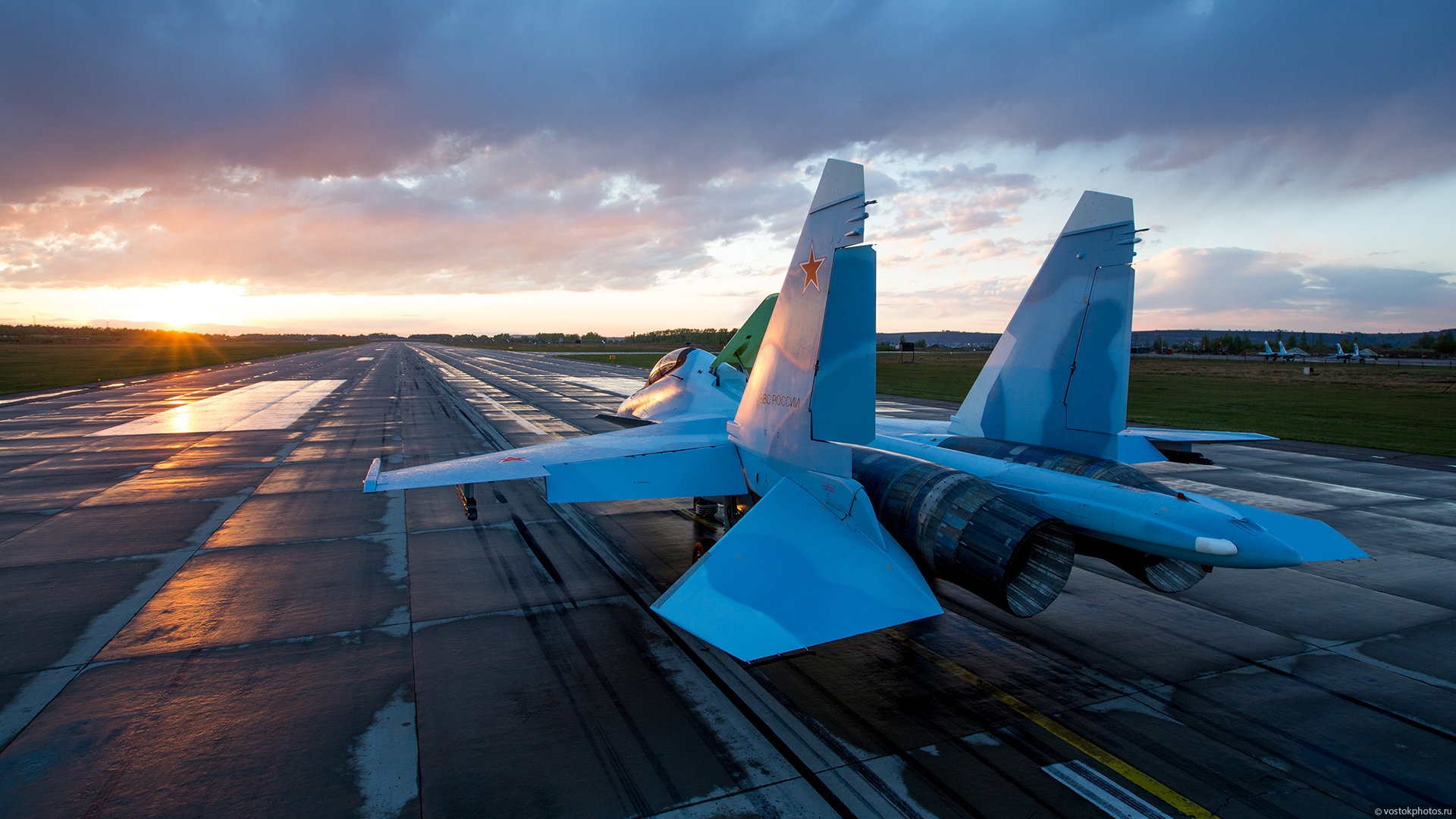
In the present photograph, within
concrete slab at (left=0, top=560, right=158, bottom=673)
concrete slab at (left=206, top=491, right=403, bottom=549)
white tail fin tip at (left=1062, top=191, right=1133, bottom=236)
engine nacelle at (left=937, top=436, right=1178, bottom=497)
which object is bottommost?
concrete slab at (left=0, top=560, right=158, bottom=673)

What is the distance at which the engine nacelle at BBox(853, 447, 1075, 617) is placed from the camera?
549cm

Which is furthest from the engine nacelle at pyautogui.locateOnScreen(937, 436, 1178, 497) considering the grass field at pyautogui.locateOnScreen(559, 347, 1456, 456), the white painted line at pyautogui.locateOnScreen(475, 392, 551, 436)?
the white painted line at pyautogui.locateOnScreen(475, 392, 551, 436)

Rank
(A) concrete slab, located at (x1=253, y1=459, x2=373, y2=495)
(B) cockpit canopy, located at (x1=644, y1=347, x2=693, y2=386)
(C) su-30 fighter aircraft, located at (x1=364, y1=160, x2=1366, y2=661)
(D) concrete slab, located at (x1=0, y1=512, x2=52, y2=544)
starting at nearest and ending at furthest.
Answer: (C) su-30 fighter aircraft, located at (x1=364, y1=160, x2=1366, y2=661) → (D) concrete slab, located at (x1=0, y1=512, x2=52, y2=544) → (B) cockpit canopy, located at (x1=644, y1=347, x2=693, y2=386) → (A) concrete slab, located at (x1=253, y1=459, x2=373, y2=495)

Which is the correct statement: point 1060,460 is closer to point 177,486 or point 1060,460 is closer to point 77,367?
point 177,486

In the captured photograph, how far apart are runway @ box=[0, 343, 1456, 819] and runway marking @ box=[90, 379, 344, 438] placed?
13.5 meters

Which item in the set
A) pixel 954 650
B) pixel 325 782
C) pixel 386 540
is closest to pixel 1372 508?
pixel 954 650

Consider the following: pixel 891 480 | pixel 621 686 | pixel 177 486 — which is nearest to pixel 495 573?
pixel 621 686

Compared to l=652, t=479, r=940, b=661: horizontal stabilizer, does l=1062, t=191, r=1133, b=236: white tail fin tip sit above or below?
above

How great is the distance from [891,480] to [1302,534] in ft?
12.0

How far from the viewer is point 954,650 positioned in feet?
23.8

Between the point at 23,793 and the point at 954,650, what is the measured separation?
838cm

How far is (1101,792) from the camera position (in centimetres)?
486

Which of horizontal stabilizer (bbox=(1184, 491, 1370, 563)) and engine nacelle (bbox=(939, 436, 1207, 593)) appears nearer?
horizontal stabilizer (bbox=(1184, 491, 1370, 563))

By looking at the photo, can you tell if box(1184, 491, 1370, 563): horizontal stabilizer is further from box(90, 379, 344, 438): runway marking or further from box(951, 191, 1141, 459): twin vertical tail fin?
box(90, 379, 344, 438): runway marking
